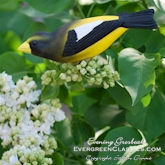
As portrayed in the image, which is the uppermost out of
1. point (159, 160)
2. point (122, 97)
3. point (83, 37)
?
point (83, 37)

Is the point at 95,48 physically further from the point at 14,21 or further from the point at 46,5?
the point at 14,21

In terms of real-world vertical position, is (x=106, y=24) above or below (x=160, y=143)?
above

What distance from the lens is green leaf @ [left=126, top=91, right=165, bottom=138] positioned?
55 centimetres

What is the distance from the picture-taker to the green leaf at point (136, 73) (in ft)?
1.46

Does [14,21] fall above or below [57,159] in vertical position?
above

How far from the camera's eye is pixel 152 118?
56cm

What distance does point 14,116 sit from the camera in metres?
0.48

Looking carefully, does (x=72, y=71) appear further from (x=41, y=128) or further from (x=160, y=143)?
(x=160, y=143)

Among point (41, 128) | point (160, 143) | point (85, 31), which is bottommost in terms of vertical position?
point (160, 143)

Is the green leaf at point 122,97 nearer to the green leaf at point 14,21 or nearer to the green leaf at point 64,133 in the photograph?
the green leaf at point 64,133

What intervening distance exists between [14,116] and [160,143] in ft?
0.79

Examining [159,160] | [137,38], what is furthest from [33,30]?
[159,160]

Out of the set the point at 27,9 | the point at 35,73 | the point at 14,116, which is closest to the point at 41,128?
the point at 14,116

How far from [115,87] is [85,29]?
0.12 m
